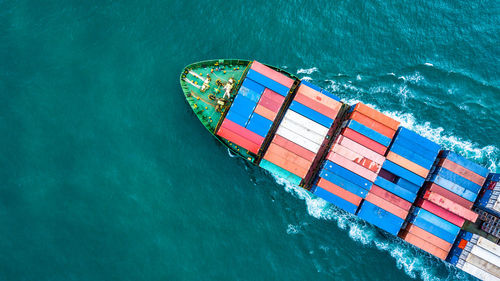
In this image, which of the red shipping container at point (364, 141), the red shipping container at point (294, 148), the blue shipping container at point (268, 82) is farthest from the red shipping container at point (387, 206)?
the blue shipping container at point (268, 82)

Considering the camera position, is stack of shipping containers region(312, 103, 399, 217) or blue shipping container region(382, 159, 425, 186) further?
blue shipping container region(382, 159, 425, 186)

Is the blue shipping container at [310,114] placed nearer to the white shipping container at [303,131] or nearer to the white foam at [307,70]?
the white shipping container at [303,131]

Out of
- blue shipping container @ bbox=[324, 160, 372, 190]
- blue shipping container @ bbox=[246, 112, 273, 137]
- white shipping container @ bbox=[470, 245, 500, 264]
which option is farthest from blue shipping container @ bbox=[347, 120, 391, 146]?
white shipping container @ bbox=[470, 245, 500, 264]

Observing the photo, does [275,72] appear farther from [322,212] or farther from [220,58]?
[322,212]

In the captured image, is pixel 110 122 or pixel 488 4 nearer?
pixel 110 122

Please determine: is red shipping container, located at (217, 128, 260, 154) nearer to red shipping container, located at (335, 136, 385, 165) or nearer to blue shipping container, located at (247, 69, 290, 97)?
blue shipping container, located at (247, 69, 290, 97)

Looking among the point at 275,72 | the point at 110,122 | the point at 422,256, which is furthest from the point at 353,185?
the point at 110,122
